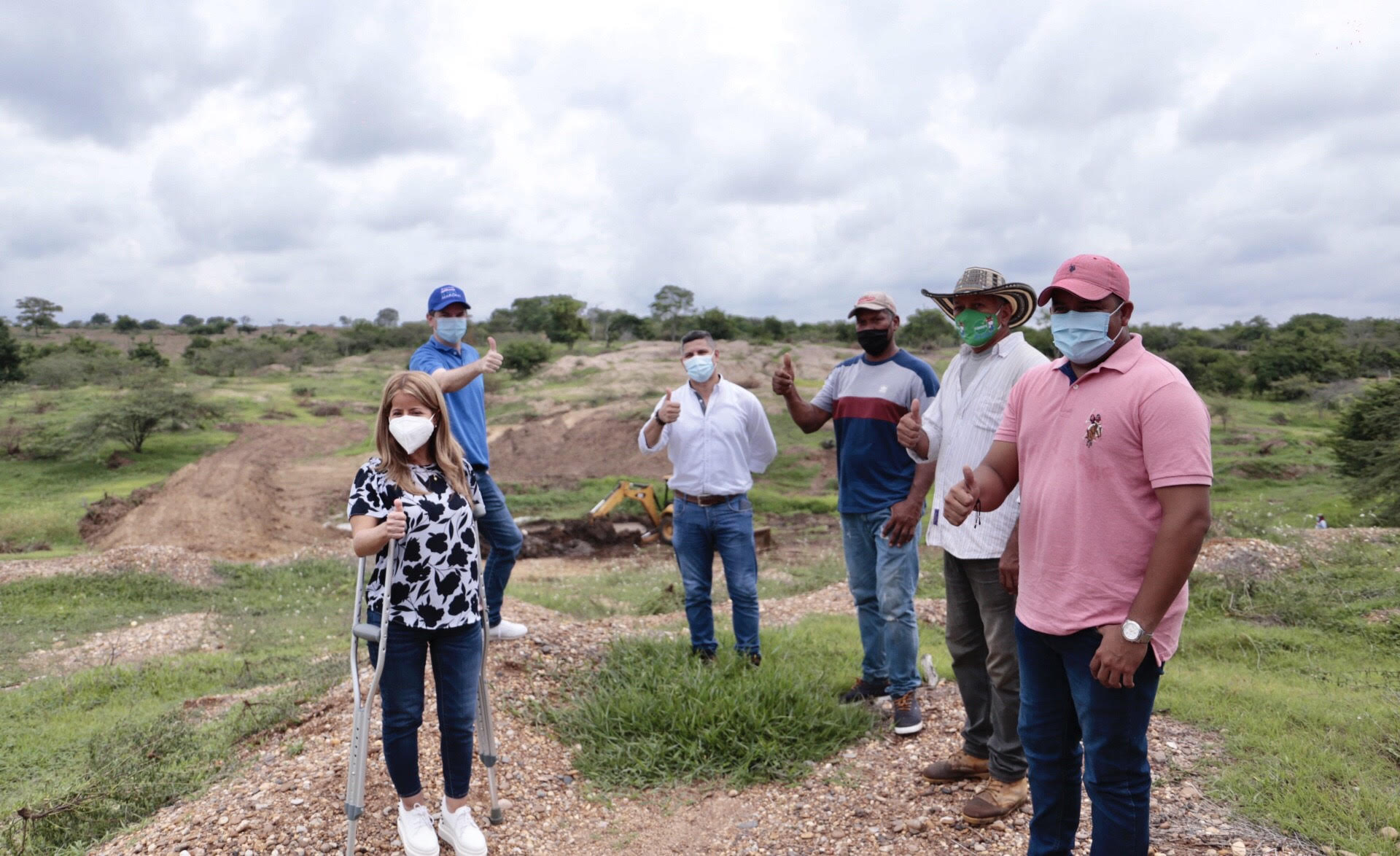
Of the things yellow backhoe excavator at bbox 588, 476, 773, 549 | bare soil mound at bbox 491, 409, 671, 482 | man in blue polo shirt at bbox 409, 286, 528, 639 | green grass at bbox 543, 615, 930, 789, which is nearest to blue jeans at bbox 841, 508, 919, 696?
green grass at bbox 543, 615, 930, 789

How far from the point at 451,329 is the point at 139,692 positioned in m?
4.24

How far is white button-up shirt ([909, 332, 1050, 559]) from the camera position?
3.61 meters

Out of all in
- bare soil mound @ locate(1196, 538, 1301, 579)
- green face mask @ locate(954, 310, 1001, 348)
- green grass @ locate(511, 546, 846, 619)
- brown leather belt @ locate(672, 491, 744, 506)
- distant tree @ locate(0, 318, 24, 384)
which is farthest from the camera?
distant tree @ locate(0, 318, 24, 384)

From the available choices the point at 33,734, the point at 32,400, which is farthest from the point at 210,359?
the point at 33,734

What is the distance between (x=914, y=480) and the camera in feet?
13.8

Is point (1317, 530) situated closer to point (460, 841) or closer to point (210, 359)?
point (460, 841)

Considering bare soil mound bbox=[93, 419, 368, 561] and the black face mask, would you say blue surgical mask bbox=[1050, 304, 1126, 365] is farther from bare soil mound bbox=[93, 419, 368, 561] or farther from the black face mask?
bare soil mound bbox=[93, 419, 368, 561]

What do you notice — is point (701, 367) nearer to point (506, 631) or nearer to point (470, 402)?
point (470, 402)

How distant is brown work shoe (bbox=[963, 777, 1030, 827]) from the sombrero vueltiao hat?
1930 millimetres

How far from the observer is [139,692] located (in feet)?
22.2

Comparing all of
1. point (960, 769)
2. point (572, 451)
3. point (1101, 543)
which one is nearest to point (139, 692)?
point (960, 769)

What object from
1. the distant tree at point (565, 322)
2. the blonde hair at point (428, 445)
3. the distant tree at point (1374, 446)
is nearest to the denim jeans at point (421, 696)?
the blonde hair at point (428, 445)

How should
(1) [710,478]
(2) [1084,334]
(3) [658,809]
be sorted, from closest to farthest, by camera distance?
(2) [1084,334] < (3) [658,809] < (1) [710,478]

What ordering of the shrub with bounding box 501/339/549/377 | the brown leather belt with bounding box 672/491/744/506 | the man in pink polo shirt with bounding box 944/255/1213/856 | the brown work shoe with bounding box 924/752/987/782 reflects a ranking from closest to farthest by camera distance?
the man in pink polo shirt with bounding box 944/255/1213/856
the brown work shoe with bounding box 924/752/987/782
the brown leather belt with bounding box 672/491/744/506
the shrub with bounding box 501/339/549/377
